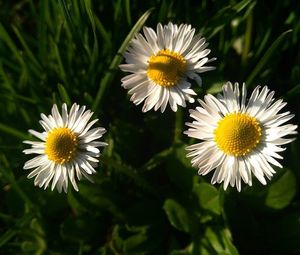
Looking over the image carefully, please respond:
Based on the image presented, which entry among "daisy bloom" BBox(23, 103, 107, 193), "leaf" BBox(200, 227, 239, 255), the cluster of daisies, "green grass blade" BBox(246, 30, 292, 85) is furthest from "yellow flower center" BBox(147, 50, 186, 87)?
"leaf" BBox(200, 227, 239, 255)

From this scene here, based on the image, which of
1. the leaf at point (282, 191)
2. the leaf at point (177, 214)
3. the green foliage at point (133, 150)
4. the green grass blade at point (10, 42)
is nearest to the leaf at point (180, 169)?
the green foliage at point (133, 150)

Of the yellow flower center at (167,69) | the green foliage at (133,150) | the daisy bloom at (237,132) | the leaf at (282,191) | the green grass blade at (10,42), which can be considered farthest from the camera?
the green grass blade at (10,42)

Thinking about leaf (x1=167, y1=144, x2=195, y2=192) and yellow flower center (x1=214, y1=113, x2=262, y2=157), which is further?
leaf (x1=167, y1=144, x2=195, y2=192)

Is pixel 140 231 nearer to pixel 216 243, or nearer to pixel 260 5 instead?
pixel 216 243

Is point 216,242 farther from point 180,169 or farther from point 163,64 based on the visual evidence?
point 163,64

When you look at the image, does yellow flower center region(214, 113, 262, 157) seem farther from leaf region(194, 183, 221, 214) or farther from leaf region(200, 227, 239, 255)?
leaf region(200, 227, 239, 255)

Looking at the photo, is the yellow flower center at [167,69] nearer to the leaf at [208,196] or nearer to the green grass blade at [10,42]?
the leaf at [208,196]
